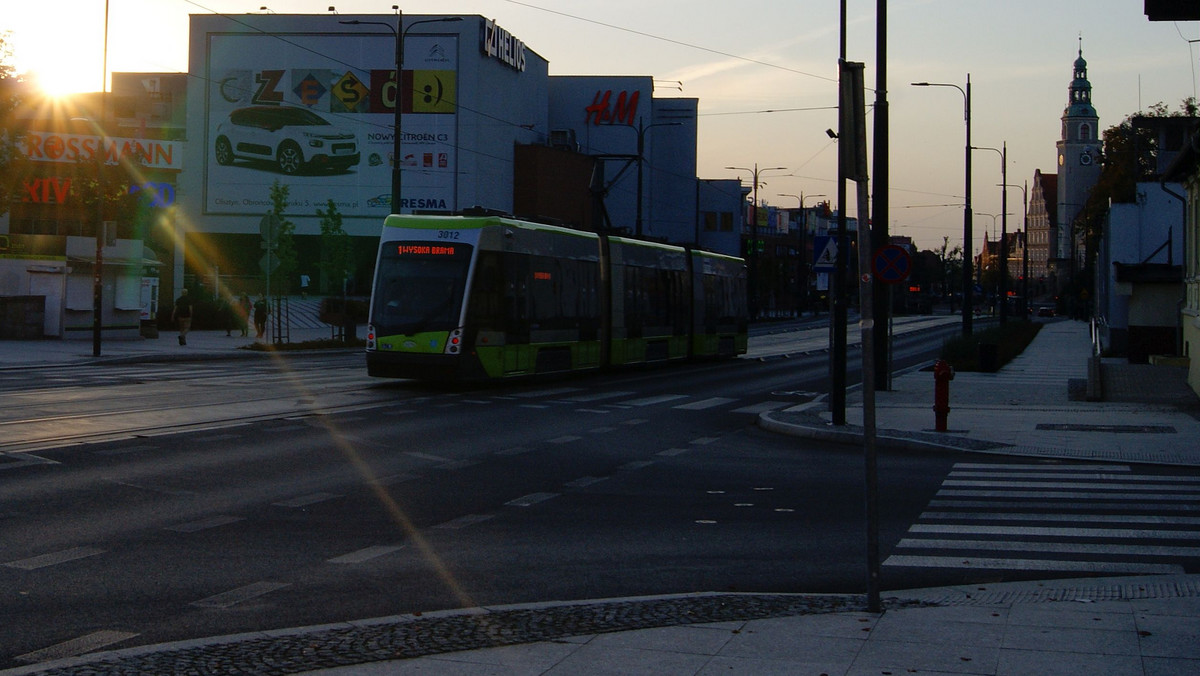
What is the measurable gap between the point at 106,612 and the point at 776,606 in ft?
12.1

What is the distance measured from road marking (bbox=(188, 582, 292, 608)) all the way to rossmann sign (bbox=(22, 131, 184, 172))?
136 ft

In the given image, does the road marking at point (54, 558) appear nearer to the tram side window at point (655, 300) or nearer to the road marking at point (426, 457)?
the road marking at point (426, 457)

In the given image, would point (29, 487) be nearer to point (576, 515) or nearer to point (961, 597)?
point (576, 515)

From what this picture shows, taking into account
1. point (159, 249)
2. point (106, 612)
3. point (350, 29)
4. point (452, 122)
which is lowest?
point (106, 612)

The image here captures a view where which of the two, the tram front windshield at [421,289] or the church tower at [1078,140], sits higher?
the church tower at [1078,140]

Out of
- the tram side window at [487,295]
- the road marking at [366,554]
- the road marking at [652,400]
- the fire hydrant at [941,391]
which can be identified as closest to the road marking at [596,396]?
the road marking at [652,400]


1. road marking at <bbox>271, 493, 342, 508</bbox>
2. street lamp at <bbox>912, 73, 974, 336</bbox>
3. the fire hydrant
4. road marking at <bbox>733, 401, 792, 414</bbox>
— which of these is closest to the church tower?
street lamp at <bbox>912, 73, 974, 336</bbox>

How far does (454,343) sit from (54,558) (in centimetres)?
1503

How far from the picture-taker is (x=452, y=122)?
76.7m

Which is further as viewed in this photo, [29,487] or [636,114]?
[636,114]

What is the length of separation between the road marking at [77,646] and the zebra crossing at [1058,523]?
5060 millimetres

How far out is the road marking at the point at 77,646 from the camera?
618cm

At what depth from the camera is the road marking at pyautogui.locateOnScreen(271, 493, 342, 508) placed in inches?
431

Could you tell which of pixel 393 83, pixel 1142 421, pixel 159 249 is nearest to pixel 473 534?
pixel 1142 421
